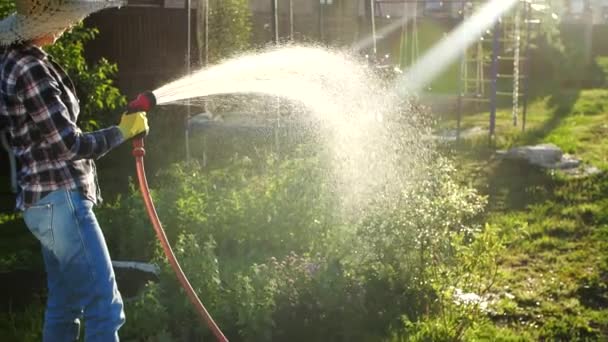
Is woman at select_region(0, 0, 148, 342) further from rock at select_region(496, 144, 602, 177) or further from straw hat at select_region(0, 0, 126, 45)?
rock at select_region(496, 144, 602, 177)

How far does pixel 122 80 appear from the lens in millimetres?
12242

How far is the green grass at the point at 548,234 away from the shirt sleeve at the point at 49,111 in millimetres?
2512

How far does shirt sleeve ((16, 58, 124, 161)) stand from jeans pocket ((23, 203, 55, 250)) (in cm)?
24

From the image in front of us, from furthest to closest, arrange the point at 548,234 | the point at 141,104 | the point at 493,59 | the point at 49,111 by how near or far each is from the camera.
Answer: the point at 493,59, the point at 548,234, the point at 141,104, the point at 49,111

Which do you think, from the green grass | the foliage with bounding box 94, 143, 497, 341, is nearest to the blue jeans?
the foliage with bounding box 94, 143, 497, 341

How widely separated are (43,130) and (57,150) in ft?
0.30

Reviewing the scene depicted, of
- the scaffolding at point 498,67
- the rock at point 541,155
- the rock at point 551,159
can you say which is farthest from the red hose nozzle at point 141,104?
the scaffolding at point 498,67

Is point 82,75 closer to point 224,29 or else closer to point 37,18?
point 224,29

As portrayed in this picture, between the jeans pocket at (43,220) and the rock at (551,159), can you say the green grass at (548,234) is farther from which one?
the jeans pocket at (43,220)

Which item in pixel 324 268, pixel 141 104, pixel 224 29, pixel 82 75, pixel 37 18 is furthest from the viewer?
pixel 224 29

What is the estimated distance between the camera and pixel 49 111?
127 inches

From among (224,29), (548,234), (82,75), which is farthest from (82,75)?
(548,234)

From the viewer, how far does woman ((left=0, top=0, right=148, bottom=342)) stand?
3242 mm

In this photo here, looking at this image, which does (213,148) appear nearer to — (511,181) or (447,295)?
(511,181)
